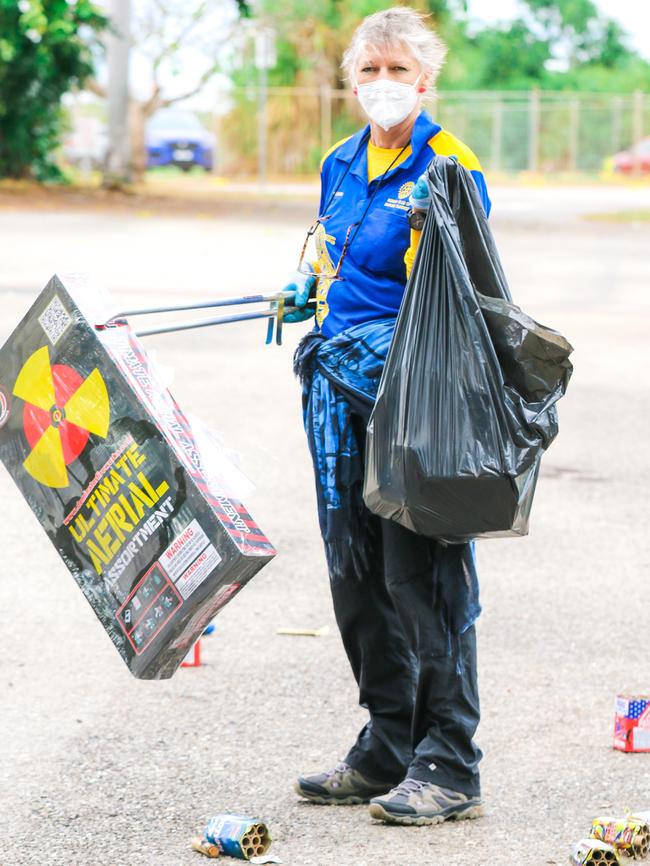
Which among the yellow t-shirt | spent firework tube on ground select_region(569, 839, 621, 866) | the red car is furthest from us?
the red car

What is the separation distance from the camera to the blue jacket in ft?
11.9

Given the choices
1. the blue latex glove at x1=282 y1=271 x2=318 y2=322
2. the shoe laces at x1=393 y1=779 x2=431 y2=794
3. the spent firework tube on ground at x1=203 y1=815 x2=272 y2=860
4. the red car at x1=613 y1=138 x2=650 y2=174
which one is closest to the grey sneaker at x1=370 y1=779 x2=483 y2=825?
the shoe laces at x1=393 y1=779 x2=431 y2=794

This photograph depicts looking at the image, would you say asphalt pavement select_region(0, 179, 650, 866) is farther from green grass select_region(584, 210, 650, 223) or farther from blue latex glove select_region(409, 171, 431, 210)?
green grass select_region(584, 210, 650, 223)

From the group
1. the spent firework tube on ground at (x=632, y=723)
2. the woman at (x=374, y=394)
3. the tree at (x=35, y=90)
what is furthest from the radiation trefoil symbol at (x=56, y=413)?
the tree at (x=35, y=90)

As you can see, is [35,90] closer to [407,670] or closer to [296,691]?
[296,691]

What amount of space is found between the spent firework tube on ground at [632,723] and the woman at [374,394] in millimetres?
577

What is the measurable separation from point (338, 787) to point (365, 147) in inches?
63.3

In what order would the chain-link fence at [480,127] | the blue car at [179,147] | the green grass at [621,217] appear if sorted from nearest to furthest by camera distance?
1. the green grass at [621,217]
2. the blue car at [179,147]
3. the chain-link fence at [480,127]

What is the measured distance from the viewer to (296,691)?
4750 mm

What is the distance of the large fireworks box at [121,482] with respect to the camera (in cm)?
345

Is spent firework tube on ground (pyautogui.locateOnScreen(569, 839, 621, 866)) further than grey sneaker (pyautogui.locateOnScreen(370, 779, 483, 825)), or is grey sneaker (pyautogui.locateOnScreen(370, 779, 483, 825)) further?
grey sneaker (pyautogui.locateOnScreen(370, 779, 483, 825))

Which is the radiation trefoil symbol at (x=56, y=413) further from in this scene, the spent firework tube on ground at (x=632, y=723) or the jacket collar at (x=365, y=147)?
the spent firework tube on ground at (x=632, y=723)

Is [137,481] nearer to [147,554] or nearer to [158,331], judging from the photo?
[147,554]

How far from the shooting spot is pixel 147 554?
3.52m
